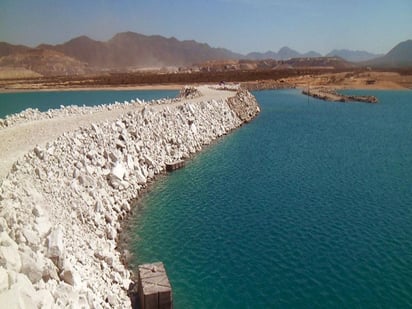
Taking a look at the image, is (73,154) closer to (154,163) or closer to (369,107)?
(154,163)

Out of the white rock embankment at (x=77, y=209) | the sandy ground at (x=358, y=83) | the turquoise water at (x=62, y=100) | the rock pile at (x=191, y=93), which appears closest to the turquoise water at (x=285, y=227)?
the white rock embankment at (x=77, y=209)

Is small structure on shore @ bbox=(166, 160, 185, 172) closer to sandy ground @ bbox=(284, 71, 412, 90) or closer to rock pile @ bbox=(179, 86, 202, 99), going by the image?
rock pile @ bbox=(179, 86, 202, 99)

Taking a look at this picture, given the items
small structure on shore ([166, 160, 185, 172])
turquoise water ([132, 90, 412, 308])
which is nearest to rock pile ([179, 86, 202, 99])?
turquoise water ([132, 90, 412, 308])

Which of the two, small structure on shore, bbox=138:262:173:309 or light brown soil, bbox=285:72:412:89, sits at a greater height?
light brown soil, bbox=285:72:412:89

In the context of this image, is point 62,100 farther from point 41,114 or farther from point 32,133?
point 32,133

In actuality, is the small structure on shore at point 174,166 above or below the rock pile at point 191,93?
below

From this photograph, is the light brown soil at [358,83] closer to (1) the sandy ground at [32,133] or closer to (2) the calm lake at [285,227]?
(2) the calm lake at [285,227]

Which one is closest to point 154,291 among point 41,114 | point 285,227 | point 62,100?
point 285,227
